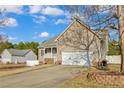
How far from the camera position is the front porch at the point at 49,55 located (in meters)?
41.2

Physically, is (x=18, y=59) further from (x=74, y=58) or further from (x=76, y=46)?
(x=76, y=46)

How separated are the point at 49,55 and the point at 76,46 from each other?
560 cm

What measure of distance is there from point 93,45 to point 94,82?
804 inches

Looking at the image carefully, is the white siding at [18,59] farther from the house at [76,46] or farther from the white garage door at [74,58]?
the white garage door at [74,58]

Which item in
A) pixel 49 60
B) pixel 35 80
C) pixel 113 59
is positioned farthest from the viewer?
pixel 113 59

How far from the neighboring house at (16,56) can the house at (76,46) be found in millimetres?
3383

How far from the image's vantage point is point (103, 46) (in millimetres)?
40406

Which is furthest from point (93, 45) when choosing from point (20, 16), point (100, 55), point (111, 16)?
point (111, 16)

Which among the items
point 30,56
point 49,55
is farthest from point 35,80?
point 49,55

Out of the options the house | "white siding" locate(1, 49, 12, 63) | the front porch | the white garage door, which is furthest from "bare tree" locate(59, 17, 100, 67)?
"white siding" locate(1, 49, 12, 63)

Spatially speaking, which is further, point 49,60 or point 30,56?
point 49,60

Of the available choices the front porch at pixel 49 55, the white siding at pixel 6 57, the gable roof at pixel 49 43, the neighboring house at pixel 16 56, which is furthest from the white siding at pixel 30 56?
the white siding at pixel 6 57

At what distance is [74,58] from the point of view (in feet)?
125
